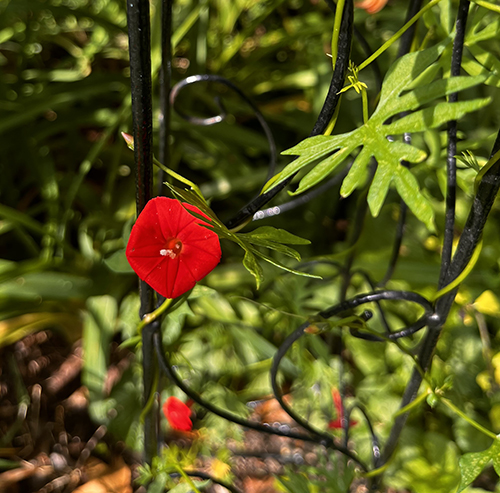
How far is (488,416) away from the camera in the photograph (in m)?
0.98

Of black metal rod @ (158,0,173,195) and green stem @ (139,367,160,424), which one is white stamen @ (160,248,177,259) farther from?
green stem @ (139,367,160,424)

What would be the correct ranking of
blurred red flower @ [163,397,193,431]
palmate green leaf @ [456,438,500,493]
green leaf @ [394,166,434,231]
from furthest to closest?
blurred red flower @ [163,397,193,431] < palmate green leaf @ [456,438,500,493] < green leaf @ [394,166,434,231]

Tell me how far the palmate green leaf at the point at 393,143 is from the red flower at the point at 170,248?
77 mm

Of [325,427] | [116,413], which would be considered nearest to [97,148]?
[116,413]

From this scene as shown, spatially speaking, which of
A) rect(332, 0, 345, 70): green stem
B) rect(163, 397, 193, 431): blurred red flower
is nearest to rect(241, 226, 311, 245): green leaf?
rect(332, 0, 345, 70): green stem

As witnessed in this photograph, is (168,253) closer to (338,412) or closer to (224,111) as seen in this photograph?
(224,111)

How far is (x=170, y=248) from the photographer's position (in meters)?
0.40

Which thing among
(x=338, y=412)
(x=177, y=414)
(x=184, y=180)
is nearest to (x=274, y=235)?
(x=184, y=180)

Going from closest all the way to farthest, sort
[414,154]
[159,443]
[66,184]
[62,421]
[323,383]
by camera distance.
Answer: [414,154] → [159,443] → [323,383] → [62,421] → [66,184]

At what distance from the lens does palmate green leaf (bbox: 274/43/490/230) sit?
32 cm

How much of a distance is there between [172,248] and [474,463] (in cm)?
35

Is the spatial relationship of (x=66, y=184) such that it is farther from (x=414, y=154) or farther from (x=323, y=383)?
(x=414, y=154)

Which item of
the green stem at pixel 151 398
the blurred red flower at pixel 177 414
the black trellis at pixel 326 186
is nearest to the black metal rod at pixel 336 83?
the black trellis at pixel 326 186

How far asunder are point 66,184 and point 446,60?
105 centimetres
